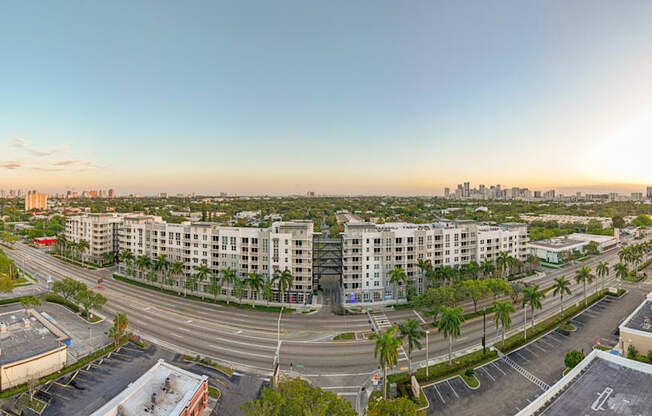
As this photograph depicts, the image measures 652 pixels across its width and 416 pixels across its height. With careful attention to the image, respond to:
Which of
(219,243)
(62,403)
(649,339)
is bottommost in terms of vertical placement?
(62,403)

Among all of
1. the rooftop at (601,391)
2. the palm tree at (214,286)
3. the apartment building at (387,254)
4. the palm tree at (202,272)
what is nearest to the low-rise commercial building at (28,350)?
the palm tree at (202,272)

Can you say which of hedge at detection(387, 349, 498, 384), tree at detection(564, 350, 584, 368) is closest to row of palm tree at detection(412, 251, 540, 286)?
hedge at detection(387, 349, 498, 384)

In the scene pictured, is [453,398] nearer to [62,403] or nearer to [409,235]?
Answer: [409,235]

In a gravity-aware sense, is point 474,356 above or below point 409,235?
below

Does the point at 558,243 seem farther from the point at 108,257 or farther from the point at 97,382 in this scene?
the point at 108,257

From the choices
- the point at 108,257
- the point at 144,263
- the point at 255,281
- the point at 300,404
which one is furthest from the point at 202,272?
the point at 108,257

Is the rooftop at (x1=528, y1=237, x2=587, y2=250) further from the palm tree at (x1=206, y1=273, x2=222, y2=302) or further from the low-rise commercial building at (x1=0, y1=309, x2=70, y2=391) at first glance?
the low-rise commercial building at (x1=0, y1=309, x2=70, y2=391)

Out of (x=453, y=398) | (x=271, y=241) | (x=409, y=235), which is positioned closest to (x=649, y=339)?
(x=453, y=398)
